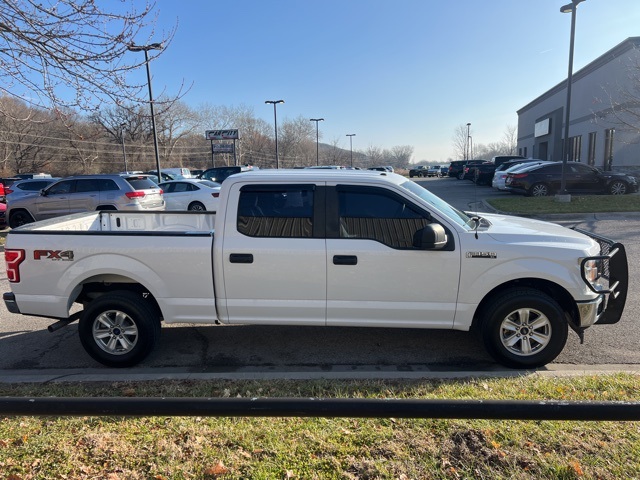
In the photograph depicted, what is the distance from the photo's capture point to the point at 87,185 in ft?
43.7

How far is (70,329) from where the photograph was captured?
553 centimetres

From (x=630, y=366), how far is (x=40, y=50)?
7.32m

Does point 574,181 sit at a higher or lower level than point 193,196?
higher

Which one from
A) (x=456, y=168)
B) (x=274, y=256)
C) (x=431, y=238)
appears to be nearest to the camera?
(x=431, y=238)

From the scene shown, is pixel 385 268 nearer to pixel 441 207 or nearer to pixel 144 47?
pixel 441 207

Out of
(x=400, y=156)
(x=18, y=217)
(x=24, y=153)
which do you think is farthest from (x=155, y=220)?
(x=400, y=156)

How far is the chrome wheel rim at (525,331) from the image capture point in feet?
13.1

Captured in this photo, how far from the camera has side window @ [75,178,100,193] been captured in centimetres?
1328

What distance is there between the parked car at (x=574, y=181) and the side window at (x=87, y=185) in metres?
16.9

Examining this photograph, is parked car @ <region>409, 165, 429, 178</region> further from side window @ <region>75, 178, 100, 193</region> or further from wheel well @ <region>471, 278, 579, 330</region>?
wheel well @ <region>471, 278, 579, 330</region>

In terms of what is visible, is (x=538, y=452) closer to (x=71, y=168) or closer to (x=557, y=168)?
(x=557, y=168)

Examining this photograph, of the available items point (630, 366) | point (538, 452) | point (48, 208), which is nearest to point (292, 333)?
point (538, 452)

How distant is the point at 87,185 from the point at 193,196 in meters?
3.74

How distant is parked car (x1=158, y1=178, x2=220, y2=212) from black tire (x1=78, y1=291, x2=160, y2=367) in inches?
465
